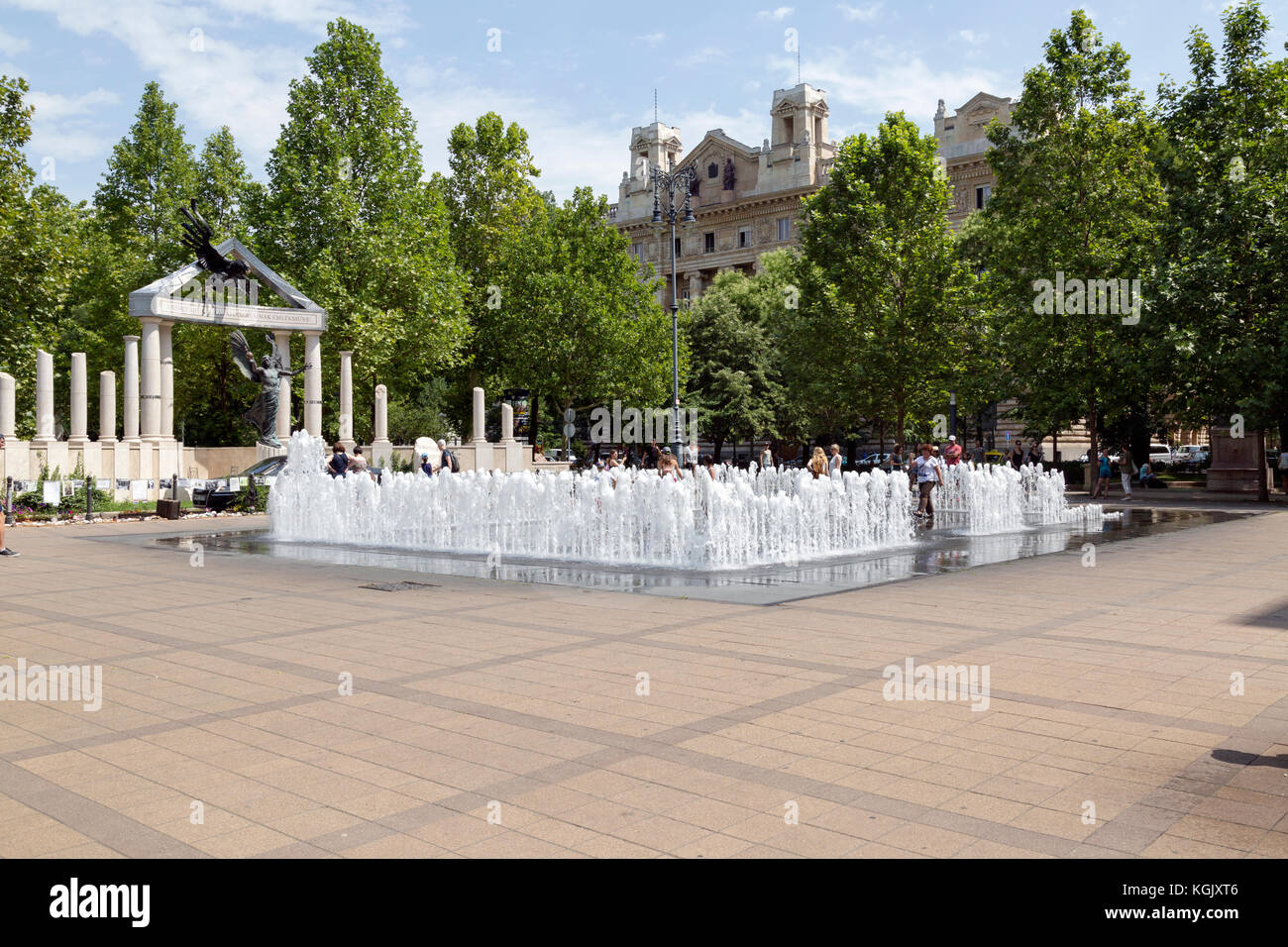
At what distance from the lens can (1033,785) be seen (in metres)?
4.96

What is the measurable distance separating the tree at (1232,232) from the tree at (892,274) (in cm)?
1050

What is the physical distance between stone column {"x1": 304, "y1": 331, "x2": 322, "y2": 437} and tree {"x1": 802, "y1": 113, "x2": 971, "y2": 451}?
20.2 metres

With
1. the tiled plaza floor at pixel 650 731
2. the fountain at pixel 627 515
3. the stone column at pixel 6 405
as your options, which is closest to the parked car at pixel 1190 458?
the fountain at pixel 627 515

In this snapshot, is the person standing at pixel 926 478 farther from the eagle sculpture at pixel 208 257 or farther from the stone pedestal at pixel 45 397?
the stone pedestal at pixel 45 397

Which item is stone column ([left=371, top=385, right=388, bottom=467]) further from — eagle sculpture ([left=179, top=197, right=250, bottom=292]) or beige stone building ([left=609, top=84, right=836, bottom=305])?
beige stone building ([left=609, top=84, right=836, bottom=305])

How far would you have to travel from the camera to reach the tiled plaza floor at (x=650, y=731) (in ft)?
14.5

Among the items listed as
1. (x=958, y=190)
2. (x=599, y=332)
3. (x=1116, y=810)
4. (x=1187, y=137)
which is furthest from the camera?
(x=958, y=190)

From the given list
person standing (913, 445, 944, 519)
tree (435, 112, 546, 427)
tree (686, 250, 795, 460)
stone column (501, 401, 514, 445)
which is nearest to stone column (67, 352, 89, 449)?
stone column (501, 401, 514, 445)

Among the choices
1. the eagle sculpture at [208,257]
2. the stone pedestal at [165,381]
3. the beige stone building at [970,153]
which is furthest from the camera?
the beige stone building at [970,153]

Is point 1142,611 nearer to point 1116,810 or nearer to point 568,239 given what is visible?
point 1116,810
